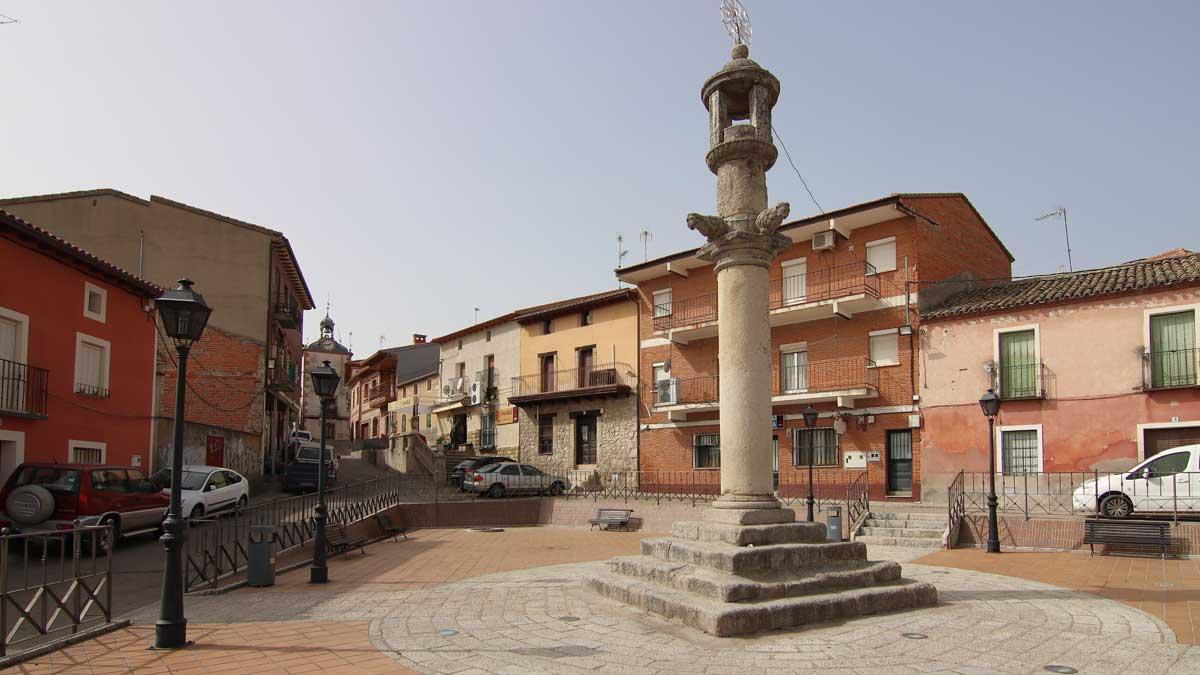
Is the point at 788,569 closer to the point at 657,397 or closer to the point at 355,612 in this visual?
the point at 355,612

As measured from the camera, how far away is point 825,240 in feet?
79.2

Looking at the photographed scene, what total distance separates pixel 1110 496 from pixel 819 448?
9.34m

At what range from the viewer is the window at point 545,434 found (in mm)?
32875

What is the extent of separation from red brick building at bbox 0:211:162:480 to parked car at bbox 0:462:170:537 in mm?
1677

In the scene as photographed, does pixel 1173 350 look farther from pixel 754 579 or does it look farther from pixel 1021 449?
pixel 754 579

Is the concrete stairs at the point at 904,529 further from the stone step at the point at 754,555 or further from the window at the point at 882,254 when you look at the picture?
the window at the point at 882,254

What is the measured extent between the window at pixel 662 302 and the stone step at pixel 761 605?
65.5ft

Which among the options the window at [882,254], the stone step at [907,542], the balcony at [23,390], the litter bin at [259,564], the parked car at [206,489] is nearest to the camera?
the litter bin at [259,564]

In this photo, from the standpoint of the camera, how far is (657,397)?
28.6 m

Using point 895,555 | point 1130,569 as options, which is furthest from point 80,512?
point 1130,569

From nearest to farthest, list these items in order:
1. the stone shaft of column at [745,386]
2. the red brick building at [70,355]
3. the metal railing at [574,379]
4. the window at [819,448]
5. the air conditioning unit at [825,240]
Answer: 1. the stone shaft of column at [745,386]
2. the red brick building at [70,355]
3. the window at [819,448]
4. the air conditioning unit at [825,240]
5. the metal railing at [574,379]

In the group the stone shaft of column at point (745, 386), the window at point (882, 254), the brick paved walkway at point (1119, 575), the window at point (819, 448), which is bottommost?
the brick paved walkway at point (1119, 575)

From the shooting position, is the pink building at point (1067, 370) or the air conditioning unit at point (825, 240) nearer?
the pink building at point (1067, 370)

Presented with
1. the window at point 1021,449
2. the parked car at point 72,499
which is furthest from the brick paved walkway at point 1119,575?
the parked car at point 72,499
